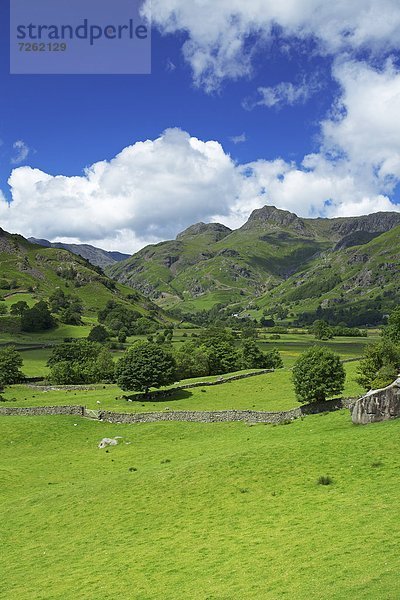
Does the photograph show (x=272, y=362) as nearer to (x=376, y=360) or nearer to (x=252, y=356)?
(x=252, y=356)

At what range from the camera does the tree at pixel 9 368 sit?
10931cm

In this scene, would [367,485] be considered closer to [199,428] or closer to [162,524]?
[162,524]

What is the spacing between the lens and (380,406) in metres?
42.9

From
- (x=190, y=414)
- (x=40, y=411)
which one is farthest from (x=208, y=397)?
(x=40, y=411)

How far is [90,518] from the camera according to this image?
1280 inches

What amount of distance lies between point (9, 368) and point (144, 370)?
50001 mm

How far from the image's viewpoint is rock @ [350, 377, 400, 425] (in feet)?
138

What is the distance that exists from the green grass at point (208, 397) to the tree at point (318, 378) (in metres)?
5.28

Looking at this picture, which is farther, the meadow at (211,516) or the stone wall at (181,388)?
the stone wall at (181,388)

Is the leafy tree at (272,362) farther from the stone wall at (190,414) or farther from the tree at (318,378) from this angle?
the stone wall at (190,414)

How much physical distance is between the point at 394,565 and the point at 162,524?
51.0ft

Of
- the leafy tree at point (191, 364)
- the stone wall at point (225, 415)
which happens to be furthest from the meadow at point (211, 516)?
the leafy tree at point (191, 364)

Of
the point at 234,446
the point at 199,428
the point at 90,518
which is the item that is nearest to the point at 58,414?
the point at 199,428

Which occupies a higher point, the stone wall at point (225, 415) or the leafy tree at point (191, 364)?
the leafy tree at point (191, 364)
